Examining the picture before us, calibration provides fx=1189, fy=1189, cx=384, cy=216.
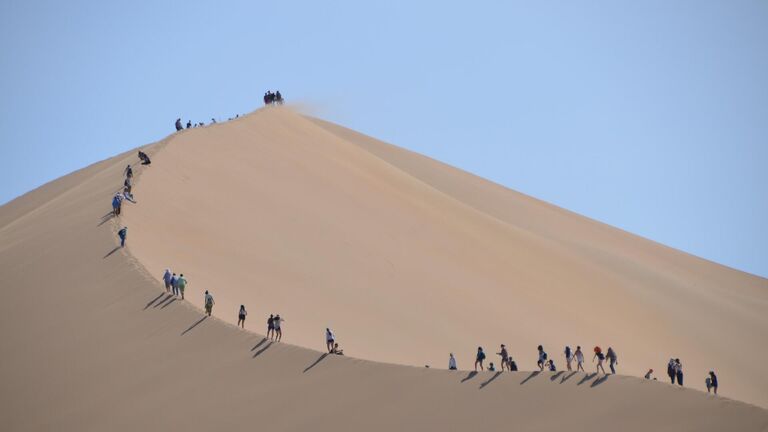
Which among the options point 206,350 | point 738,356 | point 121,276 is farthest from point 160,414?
point 738,356

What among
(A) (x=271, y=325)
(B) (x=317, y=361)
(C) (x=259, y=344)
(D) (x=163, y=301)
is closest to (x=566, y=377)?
(B) (x=317, y=361)

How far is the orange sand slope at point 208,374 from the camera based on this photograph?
15.1 m

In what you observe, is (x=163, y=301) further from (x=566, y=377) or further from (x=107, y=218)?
(x=566, y=377)

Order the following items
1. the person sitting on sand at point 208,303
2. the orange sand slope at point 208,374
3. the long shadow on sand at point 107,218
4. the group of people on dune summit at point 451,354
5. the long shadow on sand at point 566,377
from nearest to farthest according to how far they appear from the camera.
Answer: the orange sand slope at point 208,374
the long shadow on sand at point 566,377
the group of people on dune summit at point 451,354
the person sitting on sand at point 208,303
the long shadow on sand at point 107,218

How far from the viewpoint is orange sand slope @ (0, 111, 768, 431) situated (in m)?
15.1

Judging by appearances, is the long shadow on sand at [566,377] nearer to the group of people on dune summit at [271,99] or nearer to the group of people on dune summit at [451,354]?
the group of people on dune summit at [451,354]

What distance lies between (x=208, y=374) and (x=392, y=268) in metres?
11.2

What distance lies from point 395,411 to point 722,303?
2959 cm

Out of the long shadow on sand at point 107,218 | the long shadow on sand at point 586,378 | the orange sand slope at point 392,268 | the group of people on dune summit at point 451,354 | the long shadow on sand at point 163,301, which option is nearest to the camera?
the long shadow on sand at point 586,378

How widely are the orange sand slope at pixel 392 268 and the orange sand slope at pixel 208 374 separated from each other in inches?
8.0

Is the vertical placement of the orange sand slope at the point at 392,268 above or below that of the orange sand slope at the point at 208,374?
above

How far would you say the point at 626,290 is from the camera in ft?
125

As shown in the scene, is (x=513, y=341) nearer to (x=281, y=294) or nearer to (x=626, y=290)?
(x=281, y=294)

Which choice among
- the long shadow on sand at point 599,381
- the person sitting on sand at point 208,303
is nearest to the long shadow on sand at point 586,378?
the long shadow on sand at point 599,381
